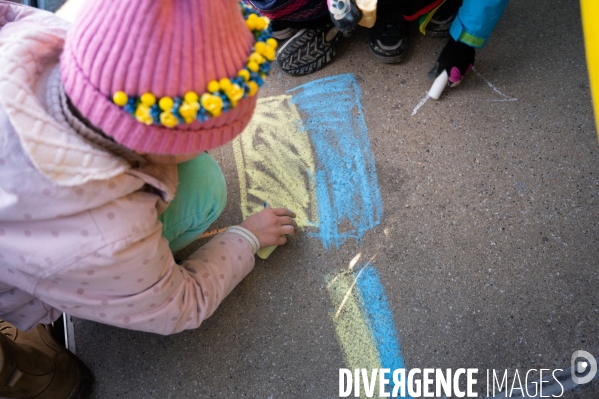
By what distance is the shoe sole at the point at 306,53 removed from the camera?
162 centimetres

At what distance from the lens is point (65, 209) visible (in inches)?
31.3

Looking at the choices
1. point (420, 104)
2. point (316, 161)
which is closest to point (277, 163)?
point (316, 161)

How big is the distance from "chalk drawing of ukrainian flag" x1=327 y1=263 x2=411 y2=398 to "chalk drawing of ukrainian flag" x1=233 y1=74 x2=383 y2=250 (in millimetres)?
123

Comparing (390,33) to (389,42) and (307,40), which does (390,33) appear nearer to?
(389,42)

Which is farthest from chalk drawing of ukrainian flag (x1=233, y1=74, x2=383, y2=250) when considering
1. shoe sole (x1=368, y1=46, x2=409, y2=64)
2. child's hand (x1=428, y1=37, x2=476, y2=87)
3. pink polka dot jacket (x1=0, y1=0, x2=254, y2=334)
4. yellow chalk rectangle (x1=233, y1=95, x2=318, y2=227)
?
pink polka dot jacket (x1=0, y1=0, x2=254, y2=334)

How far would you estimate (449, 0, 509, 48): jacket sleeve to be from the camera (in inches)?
51.1

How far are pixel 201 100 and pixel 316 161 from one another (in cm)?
81

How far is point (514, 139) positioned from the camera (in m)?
1.44

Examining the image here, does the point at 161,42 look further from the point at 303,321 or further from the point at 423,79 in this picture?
the point at 423,79

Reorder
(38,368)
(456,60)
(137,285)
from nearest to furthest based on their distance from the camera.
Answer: (137,285), (38,368), (456,60)

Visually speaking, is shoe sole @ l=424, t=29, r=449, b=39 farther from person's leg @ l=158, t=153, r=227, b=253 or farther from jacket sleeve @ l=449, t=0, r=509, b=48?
person's leg @ l=158, t=153, r=227, b=253

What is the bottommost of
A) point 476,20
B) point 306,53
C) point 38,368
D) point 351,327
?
point 351,327

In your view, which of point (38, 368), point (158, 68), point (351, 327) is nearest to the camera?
point (158, 68)

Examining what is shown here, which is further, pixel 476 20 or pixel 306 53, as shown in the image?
pixel 306 53
